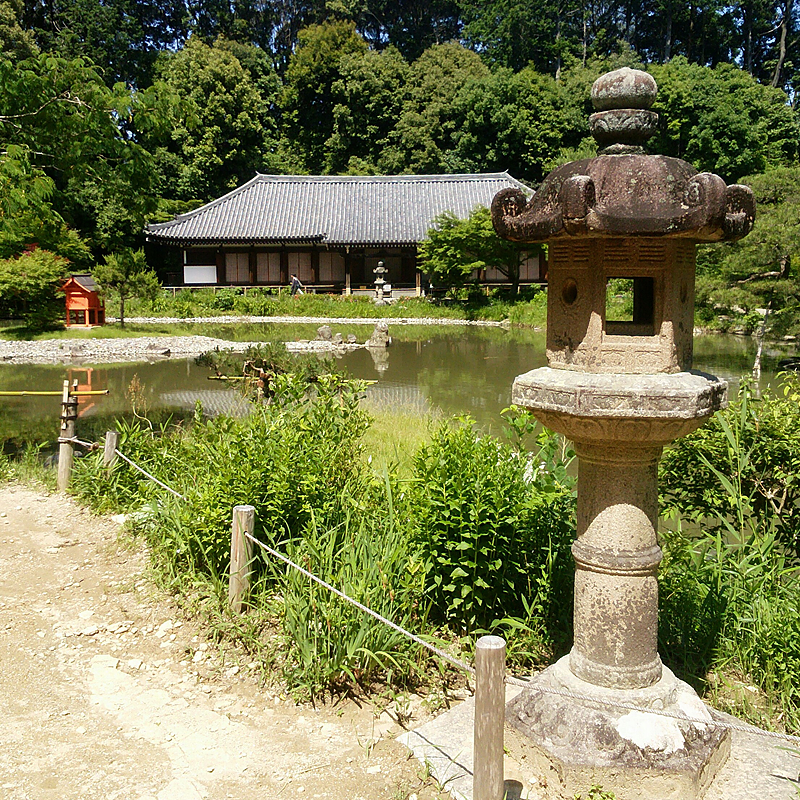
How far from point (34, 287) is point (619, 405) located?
19029mm

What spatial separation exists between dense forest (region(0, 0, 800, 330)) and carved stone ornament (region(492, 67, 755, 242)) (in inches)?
778

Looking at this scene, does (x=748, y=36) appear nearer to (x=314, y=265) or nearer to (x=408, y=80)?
(x=408, y=80)

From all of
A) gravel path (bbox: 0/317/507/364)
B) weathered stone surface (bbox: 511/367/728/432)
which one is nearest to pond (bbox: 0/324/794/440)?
gravel path (bbox: 0/317/507/364)

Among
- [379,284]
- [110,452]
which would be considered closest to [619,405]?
[110,452]

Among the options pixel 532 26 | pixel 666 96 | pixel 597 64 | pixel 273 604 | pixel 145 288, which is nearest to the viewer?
pixel 273 604

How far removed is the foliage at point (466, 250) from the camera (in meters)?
24.4

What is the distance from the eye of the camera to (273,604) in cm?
361

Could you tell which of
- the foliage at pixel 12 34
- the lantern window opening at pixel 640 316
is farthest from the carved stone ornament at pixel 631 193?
the foliage at pixel 12 34

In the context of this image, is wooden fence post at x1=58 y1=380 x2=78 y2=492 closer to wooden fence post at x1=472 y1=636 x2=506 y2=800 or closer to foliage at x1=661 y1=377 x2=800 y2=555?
foliage at x1=661 y1=377 x2=800 y2=555

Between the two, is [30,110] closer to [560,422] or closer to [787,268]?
[560,422]

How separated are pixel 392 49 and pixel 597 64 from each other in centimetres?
1099

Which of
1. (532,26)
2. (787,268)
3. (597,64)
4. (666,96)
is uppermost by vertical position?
(532,26)

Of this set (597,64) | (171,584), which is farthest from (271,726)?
(597,64)

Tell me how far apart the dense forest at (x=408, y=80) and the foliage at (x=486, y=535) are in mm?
19057
